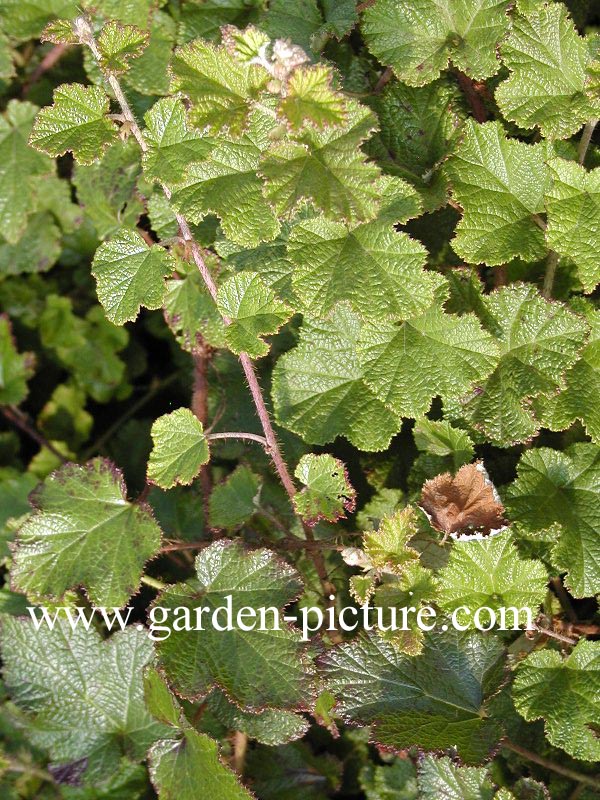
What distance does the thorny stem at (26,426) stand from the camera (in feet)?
10.4

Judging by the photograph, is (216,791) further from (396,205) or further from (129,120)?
(129,120)

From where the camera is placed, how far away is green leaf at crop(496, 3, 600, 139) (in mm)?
2156

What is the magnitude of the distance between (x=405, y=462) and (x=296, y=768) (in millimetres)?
1022

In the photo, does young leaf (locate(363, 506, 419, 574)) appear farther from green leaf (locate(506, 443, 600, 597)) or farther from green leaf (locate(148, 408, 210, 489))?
green leaf (locate(148, 408, 210, 489))

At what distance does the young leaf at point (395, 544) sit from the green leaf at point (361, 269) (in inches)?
20.6

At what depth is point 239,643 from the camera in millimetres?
2143

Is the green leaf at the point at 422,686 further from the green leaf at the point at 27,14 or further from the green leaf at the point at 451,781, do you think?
the green leaf at the point at 27,14

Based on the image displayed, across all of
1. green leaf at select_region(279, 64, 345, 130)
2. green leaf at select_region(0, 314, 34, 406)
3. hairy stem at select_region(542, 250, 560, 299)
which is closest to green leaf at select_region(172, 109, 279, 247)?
green leaf at select_region(279, 64, 345, 130)

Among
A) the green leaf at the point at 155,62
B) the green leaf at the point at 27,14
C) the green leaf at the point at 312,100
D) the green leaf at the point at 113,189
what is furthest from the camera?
the green leaf at the point at 27,14

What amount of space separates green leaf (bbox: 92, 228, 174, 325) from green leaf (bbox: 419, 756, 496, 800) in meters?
1.41

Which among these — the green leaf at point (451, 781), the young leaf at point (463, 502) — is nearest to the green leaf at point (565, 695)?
the green leaf at point (451, 781)

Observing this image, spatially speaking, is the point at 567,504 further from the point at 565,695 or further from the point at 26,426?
the point at 26,426

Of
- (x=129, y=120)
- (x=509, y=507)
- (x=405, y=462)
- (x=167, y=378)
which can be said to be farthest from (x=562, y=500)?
(x=167, y=378)

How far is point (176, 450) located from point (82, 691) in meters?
0.84
